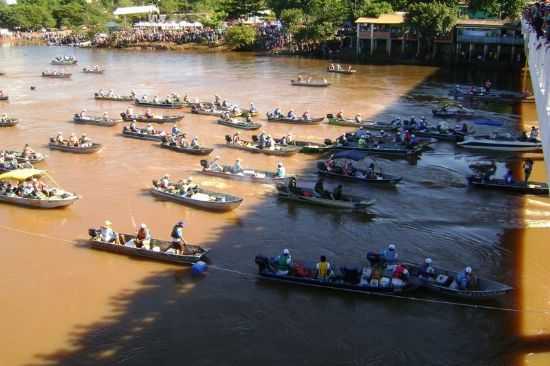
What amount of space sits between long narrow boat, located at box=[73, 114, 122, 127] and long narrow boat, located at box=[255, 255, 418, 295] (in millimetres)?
23076

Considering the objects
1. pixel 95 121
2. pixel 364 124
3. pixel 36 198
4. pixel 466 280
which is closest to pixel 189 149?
pixel 36 198

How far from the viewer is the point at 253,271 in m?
18.5

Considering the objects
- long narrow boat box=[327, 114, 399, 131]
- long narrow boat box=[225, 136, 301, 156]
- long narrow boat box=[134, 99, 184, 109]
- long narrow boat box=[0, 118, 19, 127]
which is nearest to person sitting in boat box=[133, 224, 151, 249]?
long narrow boat box=[225, 136, 301, 156]

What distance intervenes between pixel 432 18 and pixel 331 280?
Answer: 48.0 meters

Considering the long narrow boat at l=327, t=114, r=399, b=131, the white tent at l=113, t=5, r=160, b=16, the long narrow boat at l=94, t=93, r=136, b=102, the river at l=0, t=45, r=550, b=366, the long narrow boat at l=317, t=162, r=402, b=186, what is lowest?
the river at l=0, t=45, r=550, b=366

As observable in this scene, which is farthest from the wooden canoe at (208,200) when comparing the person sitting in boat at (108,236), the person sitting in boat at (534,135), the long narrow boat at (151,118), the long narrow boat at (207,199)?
the person sitting in boat at (534,135)

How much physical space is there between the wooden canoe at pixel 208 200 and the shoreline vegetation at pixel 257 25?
42.8 meters

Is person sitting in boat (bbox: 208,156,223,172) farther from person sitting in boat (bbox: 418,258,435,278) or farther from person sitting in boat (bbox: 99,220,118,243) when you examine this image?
person sitting in boat (bbox: 418,258,435,278)

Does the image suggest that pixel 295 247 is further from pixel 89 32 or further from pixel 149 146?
pixel 89 32

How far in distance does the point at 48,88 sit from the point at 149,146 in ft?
84.1

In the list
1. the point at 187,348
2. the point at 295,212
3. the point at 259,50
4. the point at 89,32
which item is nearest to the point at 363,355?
the point at 187,348

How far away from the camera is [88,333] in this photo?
608 inches

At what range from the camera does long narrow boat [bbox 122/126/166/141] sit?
3362cm

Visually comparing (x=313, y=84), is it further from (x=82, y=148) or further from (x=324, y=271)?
(x=324, y=271)
